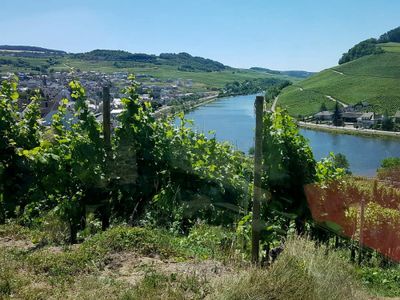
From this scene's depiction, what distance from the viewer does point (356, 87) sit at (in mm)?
131375

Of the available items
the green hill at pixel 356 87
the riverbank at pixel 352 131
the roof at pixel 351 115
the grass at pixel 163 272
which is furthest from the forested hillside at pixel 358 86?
the grass at pixel 163 272

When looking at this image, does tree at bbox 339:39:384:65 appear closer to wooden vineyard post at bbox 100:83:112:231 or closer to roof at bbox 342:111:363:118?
roof at bbox 342:111:363:118

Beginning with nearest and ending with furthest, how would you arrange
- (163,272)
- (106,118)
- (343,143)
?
(163,272) → (106,118) → (343,143)

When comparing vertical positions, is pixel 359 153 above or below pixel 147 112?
below

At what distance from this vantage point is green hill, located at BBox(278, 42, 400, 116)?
117662 millimetres

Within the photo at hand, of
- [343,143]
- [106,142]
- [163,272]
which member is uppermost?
[106,142]

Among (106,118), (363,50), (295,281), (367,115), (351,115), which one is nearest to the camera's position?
(295,281)

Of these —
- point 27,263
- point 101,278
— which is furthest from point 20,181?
point 101,278

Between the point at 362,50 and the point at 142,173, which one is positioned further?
the point at 362,50

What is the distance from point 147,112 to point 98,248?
2905 millimetres

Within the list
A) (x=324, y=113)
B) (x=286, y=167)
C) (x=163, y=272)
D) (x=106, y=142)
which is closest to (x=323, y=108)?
(x=324, y=113)

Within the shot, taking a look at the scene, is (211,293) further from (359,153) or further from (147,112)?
(359,153)

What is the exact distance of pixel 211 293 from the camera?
4.09m

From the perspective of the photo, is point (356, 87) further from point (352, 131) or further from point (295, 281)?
point (295, 281)
